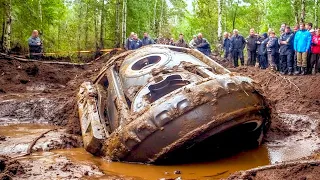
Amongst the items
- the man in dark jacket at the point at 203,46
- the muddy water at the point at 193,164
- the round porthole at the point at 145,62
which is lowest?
the muddy water at the point at 193,164

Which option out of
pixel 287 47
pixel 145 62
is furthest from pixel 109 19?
pixel 145 62

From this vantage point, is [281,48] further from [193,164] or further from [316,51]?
[193,164]

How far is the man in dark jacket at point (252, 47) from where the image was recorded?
45.6 ft

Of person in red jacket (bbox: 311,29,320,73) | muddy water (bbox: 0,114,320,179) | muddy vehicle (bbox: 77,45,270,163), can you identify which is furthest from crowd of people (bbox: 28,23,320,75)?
muddy vehicle (bbox: 77,45,270,163)

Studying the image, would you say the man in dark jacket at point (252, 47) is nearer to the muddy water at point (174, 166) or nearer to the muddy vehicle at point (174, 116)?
the muddy vehicle at point (174, 116)

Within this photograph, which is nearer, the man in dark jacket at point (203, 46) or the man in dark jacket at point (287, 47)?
the man in dark jacket at point (287, 47)

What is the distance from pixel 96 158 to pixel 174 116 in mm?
1323

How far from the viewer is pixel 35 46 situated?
1563 cm

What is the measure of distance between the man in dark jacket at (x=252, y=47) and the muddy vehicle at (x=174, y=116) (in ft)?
27.5

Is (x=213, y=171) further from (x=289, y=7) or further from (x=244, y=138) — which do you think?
(x=289, y=7)

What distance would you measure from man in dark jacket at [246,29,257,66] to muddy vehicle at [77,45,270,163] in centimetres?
838

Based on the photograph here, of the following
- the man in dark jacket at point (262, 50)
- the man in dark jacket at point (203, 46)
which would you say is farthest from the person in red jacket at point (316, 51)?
the man in dark jacket at point (203, 46)

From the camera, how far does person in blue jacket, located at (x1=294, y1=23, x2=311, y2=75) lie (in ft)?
35.7

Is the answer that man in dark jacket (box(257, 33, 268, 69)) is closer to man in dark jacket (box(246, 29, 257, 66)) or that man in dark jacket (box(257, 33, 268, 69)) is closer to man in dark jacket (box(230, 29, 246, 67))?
man in dark jacket (box(246, 29, 257, 66))
